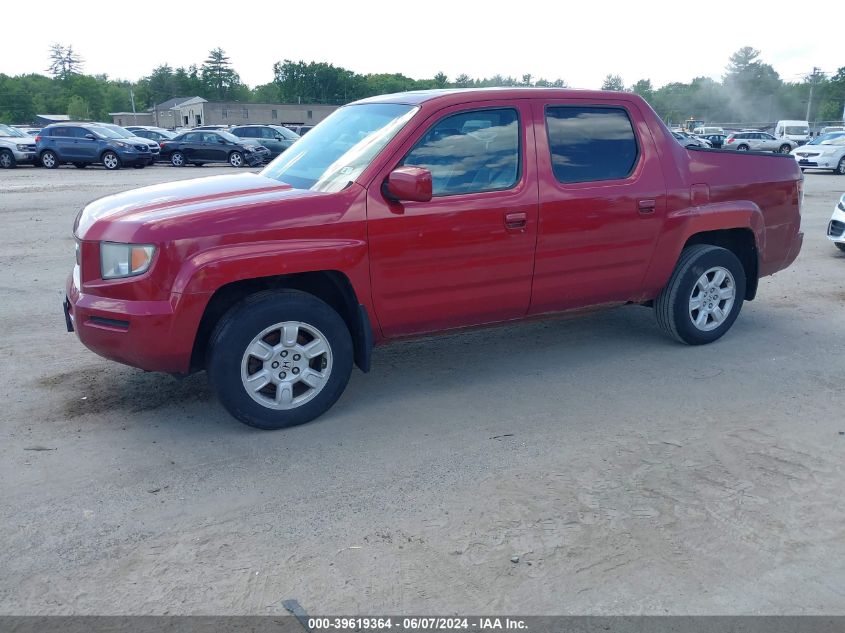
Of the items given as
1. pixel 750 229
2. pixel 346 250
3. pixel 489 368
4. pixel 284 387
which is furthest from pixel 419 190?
pixel 750 229

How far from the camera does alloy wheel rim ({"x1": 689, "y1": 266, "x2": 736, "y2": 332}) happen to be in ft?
19.0

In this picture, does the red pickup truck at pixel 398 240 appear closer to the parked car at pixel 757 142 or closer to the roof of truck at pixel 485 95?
the roof of truck at pixel 485 95

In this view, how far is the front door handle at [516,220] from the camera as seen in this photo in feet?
15.5

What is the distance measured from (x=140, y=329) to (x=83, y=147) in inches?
945

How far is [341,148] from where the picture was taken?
192 inches

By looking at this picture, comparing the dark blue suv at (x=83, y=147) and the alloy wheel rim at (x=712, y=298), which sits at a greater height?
the dark blue suv at (x=83, y=147)

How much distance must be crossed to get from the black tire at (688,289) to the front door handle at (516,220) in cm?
156

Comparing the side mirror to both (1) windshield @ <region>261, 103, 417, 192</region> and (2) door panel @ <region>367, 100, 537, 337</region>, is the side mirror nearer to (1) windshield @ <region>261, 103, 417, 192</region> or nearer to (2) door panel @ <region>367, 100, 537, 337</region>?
(2) door panel @ <region>367, 100, 537, 337</region>

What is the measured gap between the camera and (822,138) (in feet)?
89.4

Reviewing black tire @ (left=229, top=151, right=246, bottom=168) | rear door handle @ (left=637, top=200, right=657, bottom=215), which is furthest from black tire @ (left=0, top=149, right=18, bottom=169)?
rear door handle @ (left=637, top=200, right=657, bottom=215)

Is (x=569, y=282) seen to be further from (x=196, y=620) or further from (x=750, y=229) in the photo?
(x=196, y=620)

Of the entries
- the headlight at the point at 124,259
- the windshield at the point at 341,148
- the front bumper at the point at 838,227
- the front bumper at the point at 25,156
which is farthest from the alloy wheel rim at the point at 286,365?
the front bumper at the point at 25,156

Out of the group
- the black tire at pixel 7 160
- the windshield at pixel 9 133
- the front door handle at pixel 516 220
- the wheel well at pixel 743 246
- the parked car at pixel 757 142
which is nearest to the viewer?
the front door handle at pixel 516 220

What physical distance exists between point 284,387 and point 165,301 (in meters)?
0.82
